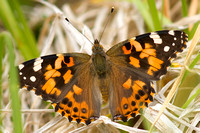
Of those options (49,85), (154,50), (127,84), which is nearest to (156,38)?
(154,50)

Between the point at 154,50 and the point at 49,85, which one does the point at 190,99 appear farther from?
the point at 49,85

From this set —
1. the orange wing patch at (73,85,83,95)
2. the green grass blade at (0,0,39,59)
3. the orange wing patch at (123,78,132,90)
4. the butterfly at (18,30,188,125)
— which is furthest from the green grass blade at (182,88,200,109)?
the green grass blade at (0,0,39,59)

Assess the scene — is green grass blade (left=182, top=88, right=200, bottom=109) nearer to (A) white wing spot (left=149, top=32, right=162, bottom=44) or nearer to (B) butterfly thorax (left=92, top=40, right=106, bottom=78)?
(A) white wing spot (left=149, top=32, right=162, bottom=44)

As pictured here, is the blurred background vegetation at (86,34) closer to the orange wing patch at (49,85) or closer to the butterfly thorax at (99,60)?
the orange wing patch at (49,85)

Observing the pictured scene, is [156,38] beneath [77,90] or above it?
above

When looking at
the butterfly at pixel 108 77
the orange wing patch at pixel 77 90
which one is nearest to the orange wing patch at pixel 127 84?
the butterfly at pixel 108 77

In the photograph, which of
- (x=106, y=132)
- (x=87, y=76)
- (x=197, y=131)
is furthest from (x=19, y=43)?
(x=197, y=131)

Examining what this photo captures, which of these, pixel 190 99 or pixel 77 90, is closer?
pixel 190 99

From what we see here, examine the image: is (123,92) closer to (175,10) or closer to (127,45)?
(127,45)
